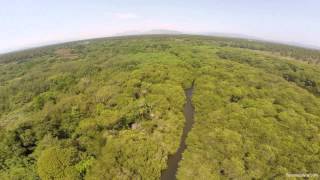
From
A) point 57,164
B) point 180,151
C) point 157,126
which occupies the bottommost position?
point 180,151

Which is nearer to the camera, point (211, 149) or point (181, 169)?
point (181, 169)

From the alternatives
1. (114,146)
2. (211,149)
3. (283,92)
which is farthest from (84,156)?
(283,92)

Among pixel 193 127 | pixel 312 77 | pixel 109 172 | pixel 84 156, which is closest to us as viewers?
pixel 109 172

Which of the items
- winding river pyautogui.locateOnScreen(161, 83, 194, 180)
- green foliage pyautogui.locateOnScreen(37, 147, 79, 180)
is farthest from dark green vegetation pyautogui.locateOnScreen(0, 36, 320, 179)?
winding river pyautogui.locateOnScreen(161, 83, 194, 180)

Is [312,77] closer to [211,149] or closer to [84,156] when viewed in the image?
[211,149]

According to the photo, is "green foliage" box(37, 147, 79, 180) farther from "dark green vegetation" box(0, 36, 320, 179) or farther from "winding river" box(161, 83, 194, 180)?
"winding river" box(161, 83, 194, 180)

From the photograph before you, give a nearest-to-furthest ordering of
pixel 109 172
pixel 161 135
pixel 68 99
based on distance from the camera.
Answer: pixel 109 172
pixel 161 135
pixel 68 99

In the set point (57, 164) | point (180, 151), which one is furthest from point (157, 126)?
point (57, 164)

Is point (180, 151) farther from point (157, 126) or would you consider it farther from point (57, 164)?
point (57, 164)

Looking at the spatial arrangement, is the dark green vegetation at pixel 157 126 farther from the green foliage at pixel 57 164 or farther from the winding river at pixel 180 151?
the winding river at pixel 180 151
